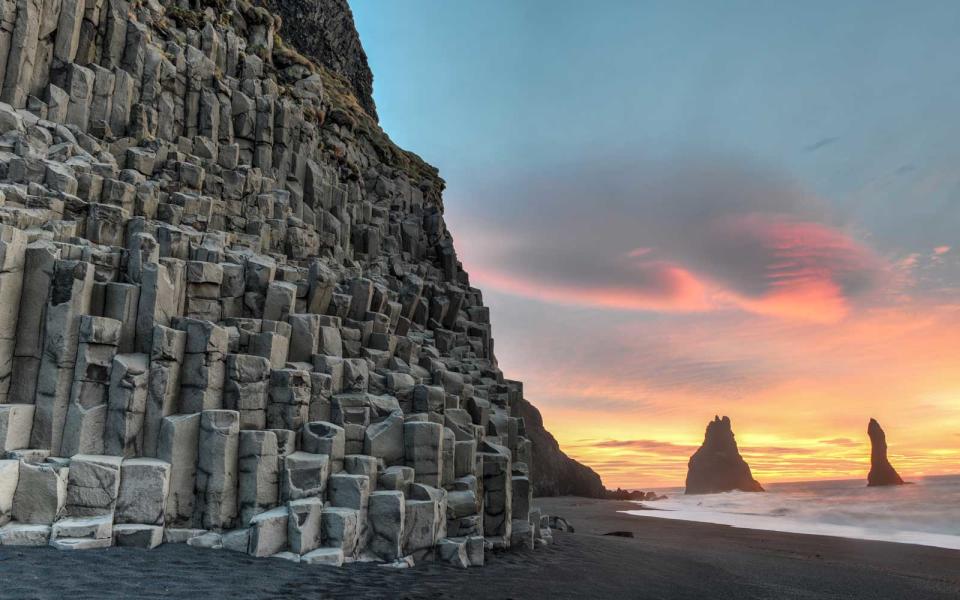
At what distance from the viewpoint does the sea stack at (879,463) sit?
407 ft

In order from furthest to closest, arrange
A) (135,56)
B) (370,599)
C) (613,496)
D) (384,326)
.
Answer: (613,496) < (135,56) < (384,326) < (370,599)

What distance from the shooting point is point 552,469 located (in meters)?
71.1

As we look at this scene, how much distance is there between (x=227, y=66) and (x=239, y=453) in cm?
2210

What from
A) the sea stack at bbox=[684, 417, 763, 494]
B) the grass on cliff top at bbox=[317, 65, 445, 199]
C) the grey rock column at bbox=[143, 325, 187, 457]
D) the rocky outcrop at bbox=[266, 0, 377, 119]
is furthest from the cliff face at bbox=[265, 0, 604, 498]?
the sea stack at bbox=[684, 417, 763, 494]

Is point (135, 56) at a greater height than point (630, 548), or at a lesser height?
greater

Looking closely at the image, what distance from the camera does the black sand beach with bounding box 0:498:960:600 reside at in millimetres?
9953

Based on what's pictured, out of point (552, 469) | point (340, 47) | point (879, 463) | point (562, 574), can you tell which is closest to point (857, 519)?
point (552, 469)

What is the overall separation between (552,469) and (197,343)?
6200 centimetres

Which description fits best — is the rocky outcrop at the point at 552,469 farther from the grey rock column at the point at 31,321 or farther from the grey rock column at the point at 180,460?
the grey rock column at the point at 31,321

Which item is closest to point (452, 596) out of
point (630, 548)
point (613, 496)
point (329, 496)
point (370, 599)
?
point (370, 599)

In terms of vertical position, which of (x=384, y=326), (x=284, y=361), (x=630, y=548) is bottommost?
(x=630, y=548)

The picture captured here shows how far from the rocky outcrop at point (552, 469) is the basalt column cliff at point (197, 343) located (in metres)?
44.3

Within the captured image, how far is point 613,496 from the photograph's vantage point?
84.4 meters

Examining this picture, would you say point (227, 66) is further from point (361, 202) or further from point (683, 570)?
point (683, 570)
